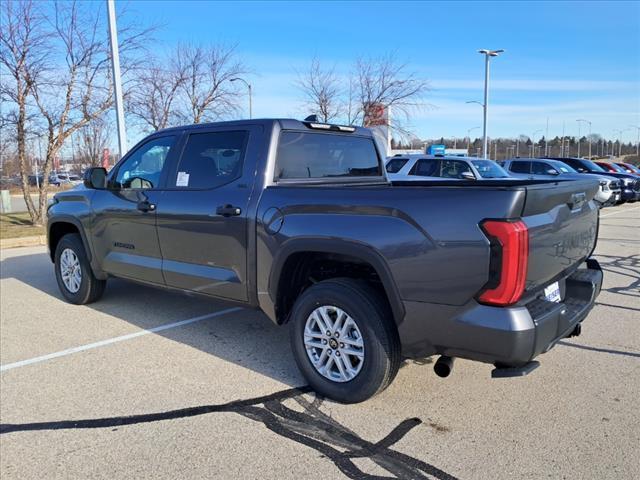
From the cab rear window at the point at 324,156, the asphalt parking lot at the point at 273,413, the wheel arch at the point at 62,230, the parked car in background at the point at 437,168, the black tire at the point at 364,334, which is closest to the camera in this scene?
the asphalt parking lot at the point at 273,413

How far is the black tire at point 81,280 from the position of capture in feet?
19.3

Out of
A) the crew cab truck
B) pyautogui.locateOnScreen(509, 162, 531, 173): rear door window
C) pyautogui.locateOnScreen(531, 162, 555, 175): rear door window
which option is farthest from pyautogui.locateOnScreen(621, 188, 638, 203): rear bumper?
the crew cab truck

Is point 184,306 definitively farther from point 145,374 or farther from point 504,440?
point 504,440

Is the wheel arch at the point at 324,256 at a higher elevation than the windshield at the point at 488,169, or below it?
below

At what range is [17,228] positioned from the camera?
1384cm

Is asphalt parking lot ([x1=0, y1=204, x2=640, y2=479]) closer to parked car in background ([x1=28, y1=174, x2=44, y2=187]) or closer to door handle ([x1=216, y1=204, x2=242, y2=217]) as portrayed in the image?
door handle ([x1=216, y1=204, x2=242, y2=217])

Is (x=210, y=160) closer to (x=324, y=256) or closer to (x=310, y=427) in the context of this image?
(x=324, y=256)

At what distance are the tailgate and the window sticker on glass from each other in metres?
2.87

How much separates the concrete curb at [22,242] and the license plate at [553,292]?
35.4 feet

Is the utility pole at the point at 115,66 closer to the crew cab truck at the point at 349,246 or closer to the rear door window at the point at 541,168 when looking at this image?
the crew cab truck at the point at 349,246

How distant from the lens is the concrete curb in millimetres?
11054

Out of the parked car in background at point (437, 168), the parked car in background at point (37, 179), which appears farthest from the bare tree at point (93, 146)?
the parked car in background at point (437, 168)

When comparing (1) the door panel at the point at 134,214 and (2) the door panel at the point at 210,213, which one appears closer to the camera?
(2) the door panel at the point at 210,213

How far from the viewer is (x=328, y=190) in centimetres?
349
